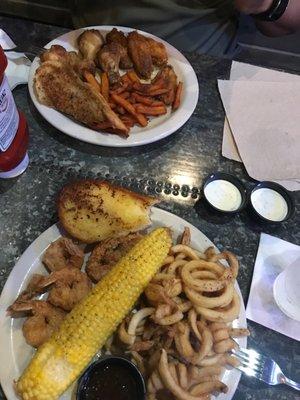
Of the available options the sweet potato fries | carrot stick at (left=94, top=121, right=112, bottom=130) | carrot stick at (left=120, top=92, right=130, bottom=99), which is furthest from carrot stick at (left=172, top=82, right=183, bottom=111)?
carrot stick at (left=94, top=121, right=112, bottom=130)

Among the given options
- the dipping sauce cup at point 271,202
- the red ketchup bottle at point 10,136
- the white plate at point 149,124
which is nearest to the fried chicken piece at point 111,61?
the white plate at point 149,124

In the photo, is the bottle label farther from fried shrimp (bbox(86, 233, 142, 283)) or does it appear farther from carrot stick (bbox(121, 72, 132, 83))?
carrot stick (bbox(121, 72, 132, 83))

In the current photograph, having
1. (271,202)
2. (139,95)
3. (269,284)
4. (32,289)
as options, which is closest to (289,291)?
(269,284)

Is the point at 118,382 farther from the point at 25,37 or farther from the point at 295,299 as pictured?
the point at 25,37

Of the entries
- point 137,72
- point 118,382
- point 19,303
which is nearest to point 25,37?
point 137,72

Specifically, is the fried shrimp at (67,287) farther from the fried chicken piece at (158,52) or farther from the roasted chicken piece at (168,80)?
the fried chicken piece at (158,52)

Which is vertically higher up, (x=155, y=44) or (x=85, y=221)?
(x=155, y=44)

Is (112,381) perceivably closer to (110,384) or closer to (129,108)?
(110,384)
